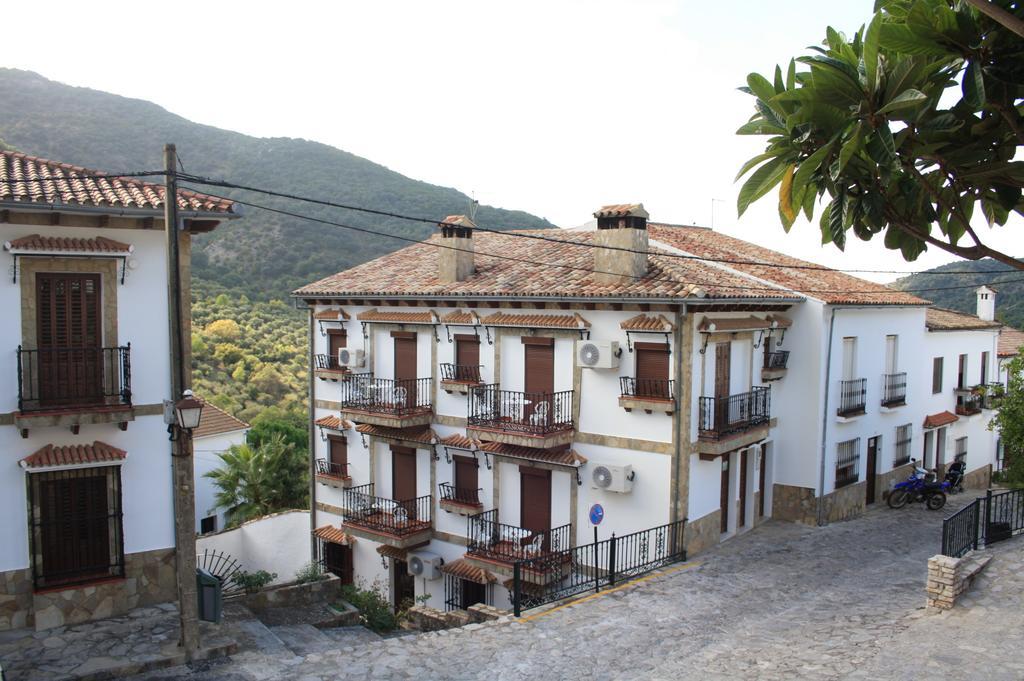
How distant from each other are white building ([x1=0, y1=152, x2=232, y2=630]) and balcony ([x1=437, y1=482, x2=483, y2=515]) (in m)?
7.81

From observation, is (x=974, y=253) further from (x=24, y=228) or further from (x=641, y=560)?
(x=24, y=228)

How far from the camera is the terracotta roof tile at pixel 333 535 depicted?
72.0 feet

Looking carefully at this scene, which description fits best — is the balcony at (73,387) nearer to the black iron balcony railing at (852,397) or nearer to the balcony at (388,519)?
the balcony at (388,519)

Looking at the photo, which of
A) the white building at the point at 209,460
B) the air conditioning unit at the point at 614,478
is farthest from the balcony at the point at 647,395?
the white building at the point at 209,460

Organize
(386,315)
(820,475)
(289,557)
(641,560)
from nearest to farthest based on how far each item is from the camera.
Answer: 1. (641,560)
2. (820,475)
3. (386,315)
4. (289,557)

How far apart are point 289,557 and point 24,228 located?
1395cm

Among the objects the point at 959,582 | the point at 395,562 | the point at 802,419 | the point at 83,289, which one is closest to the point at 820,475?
the point at 802,419

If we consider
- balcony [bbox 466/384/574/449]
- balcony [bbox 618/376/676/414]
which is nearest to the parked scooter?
balcony [bbox 618/376/676/414]

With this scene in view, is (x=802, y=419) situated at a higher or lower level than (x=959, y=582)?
higher

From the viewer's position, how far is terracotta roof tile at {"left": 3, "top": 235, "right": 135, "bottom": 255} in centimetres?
1105

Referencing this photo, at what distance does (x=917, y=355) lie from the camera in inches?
926

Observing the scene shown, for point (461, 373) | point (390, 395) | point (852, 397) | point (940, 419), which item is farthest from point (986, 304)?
point (390, 395)

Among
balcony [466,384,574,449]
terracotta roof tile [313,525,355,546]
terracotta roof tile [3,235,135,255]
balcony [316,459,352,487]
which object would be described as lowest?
terracotta roof tile [313,525,355,546]

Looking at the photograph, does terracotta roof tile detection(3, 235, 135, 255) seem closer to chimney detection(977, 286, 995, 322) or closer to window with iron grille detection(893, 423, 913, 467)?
window with iron grille detection(893, 423, 913, 467)
